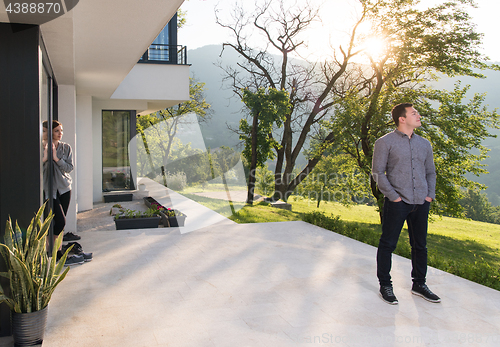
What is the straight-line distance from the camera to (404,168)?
10.6 feet

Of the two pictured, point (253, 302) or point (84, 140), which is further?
point (84, 140)

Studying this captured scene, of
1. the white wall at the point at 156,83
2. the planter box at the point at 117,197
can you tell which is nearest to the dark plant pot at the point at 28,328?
the white wall at the point at 156,83

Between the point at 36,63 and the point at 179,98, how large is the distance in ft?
23.2

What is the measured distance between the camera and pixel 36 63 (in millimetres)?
2727

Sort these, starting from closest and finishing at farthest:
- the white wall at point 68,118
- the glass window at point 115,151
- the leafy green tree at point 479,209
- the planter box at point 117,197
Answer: the white wall at point 68,118
the planter box at point 117,197
the glass window at point 115,151
the leafy green tree at point 479,209

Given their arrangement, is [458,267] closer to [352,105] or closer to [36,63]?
[36,63]

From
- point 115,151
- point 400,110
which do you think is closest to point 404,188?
point 400,110

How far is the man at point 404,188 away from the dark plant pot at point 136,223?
168 inches

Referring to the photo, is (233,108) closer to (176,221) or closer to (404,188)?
(176,221)

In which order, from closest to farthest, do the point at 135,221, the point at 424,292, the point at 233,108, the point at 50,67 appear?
the point at 424,292, the point at 50,67, the point at 135,221, the point at 233,108

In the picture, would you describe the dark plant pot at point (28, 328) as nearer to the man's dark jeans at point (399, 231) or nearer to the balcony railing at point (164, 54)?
the man's dark jeans at point (399, 231)

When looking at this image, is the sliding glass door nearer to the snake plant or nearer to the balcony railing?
the balcony railing

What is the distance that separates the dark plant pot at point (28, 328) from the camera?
2420mm

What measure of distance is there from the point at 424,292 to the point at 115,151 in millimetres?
9512
